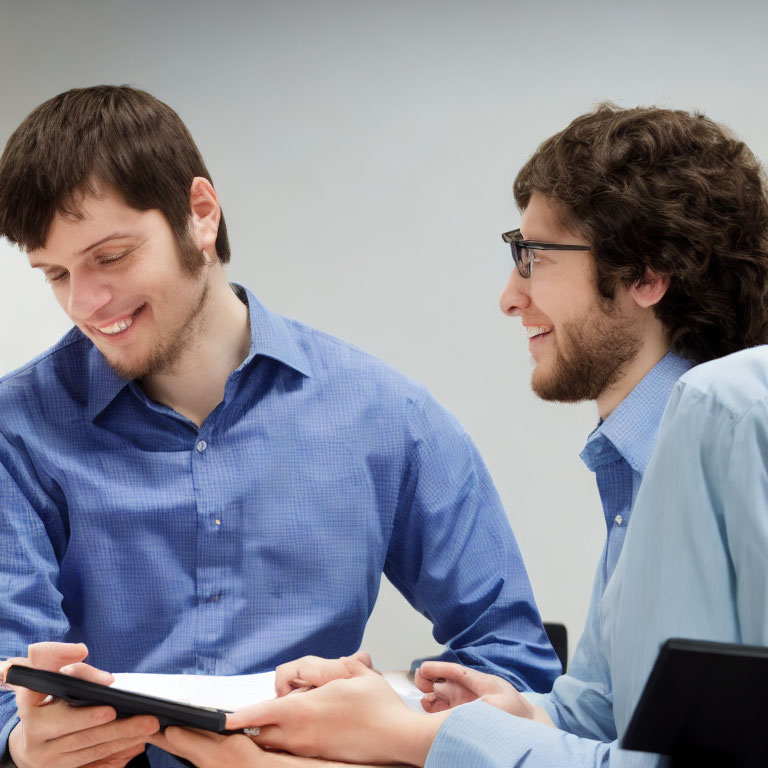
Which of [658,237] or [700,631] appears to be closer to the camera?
[700,631]

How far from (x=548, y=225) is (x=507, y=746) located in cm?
88

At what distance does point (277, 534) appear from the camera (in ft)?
4.99

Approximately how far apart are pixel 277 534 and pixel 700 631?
85cm

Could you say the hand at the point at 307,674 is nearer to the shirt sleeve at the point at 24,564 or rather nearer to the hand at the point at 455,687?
the hand at the point at 455,687

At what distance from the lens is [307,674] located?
46.2 inches

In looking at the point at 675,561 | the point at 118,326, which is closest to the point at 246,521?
the point at 118,326

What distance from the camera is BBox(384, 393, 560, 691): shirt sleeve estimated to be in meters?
1.53

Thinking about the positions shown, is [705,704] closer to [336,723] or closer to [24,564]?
[336,723]

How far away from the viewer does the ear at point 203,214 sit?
1.58 metres

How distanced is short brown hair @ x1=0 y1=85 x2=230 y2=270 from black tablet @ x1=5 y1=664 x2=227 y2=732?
0.69 metres

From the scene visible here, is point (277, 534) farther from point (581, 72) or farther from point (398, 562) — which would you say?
point (581, 72)

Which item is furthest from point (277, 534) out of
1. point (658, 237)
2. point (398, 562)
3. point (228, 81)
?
point (228, 81)

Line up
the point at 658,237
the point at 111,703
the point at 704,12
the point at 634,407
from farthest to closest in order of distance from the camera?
the point at 704,12 → the point at 658,237 → the point at 634,407 → the point at 111,703

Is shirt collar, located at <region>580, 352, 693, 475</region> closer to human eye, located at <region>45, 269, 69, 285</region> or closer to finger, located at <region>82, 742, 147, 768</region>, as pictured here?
finger, located at <region>82, 742, 147, 768</region>
